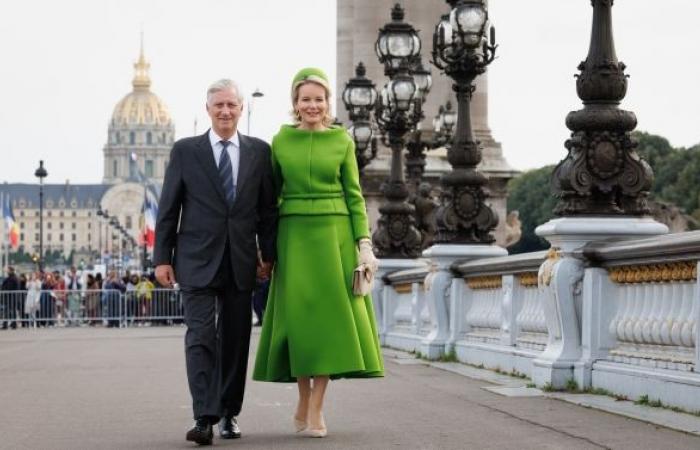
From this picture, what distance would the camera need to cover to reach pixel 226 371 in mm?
11172

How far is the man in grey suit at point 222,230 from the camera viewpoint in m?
11.1

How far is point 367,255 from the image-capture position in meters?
11.1

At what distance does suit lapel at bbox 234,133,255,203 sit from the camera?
36.6 ft

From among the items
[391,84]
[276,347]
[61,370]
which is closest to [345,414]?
[276,347]

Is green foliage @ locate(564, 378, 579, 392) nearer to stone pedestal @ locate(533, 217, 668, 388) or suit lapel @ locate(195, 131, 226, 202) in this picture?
stone pedestal @ locate(533, 217, 668, 388)

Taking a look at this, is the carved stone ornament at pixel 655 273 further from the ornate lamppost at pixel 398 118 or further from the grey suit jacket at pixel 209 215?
the ornate lamppost at pixel 398 118

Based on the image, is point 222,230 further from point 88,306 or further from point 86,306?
point 86,306

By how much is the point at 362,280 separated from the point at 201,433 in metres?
1.28

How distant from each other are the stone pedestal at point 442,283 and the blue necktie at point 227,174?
9905mm

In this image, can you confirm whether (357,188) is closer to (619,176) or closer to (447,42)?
(619,176)

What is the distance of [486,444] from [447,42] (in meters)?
11.9

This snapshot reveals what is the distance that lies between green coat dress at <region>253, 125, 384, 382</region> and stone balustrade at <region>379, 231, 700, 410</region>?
2.05m

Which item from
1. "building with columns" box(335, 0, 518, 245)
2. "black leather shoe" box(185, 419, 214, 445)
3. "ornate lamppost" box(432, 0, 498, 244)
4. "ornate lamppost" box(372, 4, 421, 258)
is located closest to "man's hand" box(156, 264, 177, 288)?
"black leather shoe" box(185, 419, 214, 445)

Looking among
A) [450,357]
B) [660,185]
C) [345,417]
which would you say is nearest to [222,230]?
[345,417]
